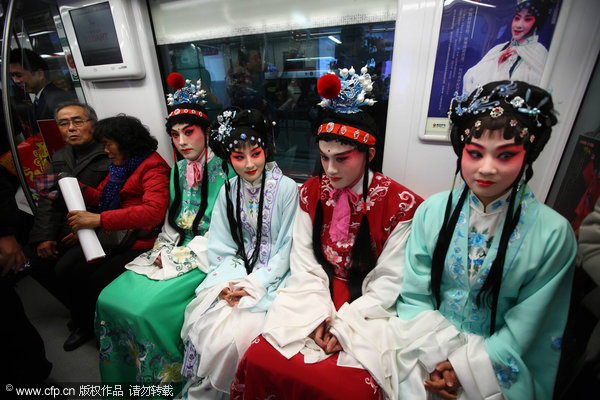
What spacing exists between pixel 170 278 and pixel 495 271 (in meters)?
1.76

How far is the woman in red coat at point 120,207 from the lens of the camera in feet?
6.15

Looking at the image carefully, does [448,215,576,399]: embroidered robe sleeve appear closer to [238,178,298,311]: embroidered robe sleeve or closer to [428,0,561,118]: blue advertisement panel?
[428,0,561,118]: blue advertisement panel

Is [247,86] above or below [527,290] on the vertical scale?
above

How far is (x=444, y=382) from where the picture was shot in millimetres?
1039

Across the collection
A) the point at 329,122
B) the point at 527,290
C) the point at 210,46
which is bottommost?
the point at 527,290

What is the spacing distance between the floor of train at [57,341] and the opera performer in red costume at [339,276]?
145 cm

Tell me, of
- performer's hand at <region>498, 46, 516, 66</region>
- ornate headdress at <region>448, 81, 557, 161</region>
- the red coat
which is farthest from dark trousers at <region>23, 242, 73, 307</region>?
performer's hand at <region>498, 46, 516, 66</region>

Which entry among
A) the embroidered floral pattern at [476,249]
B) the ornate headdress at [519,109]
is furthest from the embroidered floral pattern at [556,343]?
the ornate headdress at [519,109]

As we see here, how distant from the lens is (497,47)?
4.35ft

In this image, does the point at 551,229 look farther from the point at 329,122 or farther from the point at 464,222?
the point at 329,122

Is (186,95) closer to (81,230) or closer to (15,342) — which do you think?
(81,230)

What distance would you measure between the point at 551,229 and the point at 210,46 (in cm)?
255

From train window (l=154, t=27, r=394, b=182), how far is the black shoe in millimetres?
2150

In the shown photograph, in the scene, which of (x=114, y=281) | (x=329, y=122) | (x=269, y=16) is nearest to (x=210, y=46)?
(x=269, y=16)
